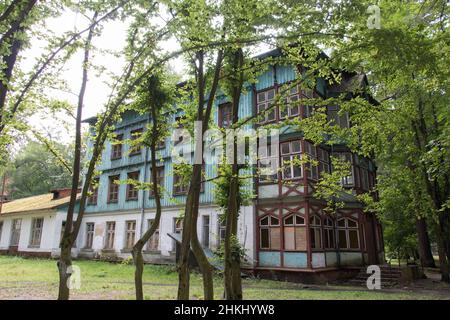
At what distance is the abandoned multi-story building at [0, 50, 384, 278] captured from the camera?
16.0 meters

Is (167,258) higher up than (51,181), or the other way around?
(51,181)

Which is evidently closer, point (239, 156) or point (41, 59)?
point (41, 59)

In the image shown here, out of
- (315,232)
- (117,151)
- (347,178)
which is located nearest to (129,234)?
(117,151)

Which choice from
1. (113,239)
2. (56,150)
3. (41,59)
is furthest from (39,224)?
(41,59)

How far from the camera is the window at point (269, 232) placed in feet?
53.8

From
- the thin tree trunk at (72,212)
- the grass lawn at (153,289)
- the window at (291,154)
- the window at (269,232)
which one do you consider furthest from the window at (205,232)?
the thin tree trunk at (72,212)

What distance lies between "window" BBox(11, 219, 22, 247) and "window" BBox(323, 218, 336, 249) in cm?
2549

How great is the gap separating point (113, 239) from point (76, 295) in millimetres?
14308

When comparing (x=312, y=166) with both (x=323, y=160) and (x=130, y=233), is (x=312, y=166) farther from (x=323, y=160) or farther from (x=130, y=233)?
(x=130, y=233)

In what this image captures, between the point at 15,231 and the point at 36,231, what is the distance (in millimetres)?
3759

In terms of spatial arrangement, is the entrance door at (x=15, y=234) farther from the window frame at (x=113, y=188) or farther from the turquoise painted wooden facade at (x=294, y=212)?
the turquoise painted wooden facade at (x=294, y=212)
